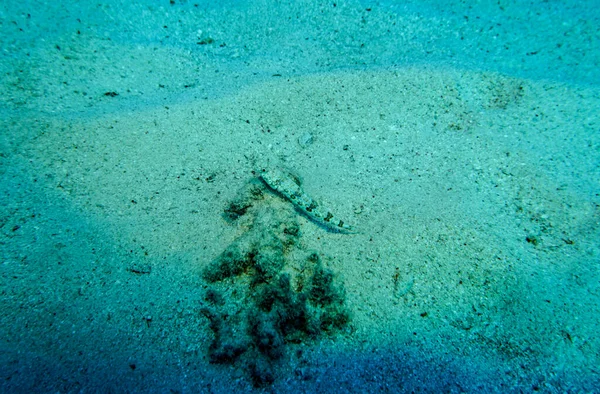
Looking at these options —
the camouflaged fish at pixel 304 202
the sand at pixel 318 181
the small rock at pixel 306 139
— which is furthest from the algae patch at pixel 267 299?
the small rock at pixel 306 139

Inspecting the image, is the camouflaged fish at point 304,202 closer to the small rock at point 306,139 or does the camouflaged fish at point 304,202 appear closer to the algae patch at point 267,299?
the algae patch at point 267,299

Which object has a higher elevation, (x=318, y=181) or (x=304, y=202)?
(x=318, y=181)

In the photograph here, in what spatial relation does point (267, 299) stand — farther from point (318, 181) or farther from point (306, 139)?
point (306, 139)

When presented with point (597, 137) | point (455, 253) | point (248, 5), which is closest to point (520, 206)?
point (455, 253)

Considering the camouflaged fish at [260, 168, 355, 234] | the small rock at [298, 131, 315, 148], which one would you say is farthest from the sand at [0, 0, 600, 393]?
the camouflaged fish at [260, 168, 355, 234]

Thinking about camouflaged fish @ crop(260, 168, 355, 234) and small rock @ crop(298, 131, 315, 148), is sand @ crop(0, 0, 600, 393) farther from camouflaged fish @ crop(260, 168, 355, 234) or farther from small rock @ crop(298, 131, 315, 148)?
camouflaged fish @ crop(260, 168, 355, 234)

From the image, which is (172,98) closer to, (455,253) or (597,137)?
(455,253)

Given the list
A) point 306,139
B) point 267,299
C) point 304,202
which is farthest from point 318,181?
point 267,299

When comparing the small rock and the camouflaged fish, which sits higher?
the small rock
